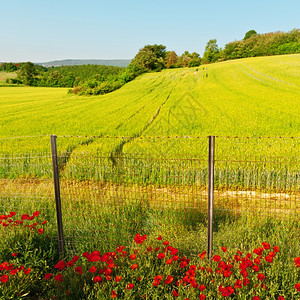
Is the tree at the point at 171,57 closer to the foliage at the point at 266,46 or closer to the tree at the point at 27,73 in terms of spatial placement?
the foliage at the point at 266,46

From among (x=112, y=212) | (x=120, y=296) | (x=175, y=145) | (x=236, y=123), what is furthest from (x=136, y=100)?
(x=120, y=296)

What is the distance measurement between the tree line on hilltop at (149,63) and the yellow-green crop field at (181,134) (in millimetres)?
20341

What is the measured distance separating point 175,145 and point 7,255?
7.46m

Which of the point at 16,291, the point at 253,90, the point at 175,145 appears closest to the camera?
the point at 16,291

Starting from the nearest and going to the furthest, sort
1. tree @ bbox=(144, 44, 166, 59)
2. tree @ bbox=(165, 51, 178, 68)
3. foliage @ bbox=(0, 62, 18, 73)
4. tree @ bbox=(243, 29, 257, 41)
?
tree @ bbox=(144, 44, 166, 59) → tree @ bbox=(165, 51, 178, 68) → tree @ bbox=(243, 29, 257, 41) → foliage @ bbox=(0, 62, 18, 73)

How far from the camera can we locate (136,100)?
29375mm

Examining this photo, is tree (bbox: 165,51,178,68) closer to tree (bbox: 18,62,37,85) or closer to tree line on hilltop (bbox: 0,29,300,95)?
tree line on hilltop (bbox: 0,29,300,95)

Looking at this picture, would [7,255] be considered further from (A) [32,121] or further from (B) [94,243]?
(A) [32,121]

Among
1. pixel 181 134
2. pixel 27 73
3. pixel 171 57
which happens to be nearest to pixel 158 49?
pixel 171 57

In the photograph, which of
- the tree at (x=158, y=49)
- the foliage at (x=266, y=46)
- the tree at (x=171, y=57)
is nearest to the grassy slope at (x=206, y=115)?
the foliage at (x=266, y=46)

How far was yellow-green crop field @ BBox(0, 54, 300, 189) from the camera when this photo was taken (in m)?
7.88

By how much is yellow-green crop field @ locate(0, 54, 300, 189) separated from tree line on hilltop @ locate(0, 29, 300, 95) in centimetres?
2034

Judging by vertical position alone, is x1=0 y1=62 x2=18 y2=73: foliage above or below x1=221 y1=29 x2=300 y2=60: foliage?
above

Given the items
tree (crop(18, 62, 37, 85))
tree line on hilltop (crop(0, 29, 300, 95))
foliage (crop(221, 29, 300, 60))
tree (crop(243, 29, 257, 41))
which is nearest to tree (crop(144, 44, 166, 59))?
tree line on hilltop (crop(0, 29, 300, 95))
